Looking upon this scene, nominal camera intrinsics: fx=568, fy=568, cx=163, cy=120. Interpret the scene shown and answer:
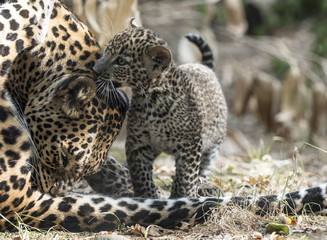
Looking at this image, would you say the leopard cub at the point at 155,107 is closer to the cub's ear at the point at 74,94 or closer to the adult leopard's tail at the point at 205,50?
the cub's ear at the point at 74,94

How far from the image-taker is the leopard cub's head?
17.6 feet

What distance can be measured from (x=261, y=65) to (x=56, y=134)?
59.3ft

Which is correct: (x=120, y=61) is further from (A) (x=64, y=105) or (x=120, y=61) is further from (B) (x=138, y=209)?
(B) (x=138, y=209)

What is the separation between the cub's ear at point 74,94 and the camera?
4871mm

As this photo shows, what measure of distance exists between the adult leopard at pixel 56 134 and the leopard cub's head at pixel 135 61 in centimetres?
17

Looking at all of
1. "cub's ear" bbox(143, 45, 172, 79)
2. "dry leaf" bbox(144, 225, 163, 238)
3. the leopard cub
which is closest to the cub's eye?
the leopard cub

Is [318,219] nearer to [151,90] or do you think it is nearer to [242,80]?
[151,90]

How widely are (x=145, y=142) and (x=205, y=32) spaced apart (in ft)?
29.0

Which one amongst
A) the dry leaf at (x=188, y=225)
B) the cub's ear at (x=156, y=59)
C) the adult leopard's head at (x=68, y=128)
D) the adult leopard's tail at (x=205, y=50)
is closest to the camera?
the adult leopard's head at (x=68, y=128)

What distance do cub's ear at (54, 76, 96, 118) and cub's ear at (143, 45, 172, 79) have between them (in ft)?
2.33

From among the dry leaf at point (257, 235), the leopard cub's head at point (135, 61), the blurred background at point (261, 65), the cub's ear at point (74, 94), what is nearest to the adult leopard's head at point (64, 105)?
the cub's ear at point (74, 94)

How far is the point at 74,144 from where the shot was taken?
505 cm

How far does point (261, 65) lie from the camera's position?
879 inches

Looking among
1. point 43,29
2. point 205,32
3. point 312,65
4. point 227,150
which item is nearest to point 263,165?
point 43,29
